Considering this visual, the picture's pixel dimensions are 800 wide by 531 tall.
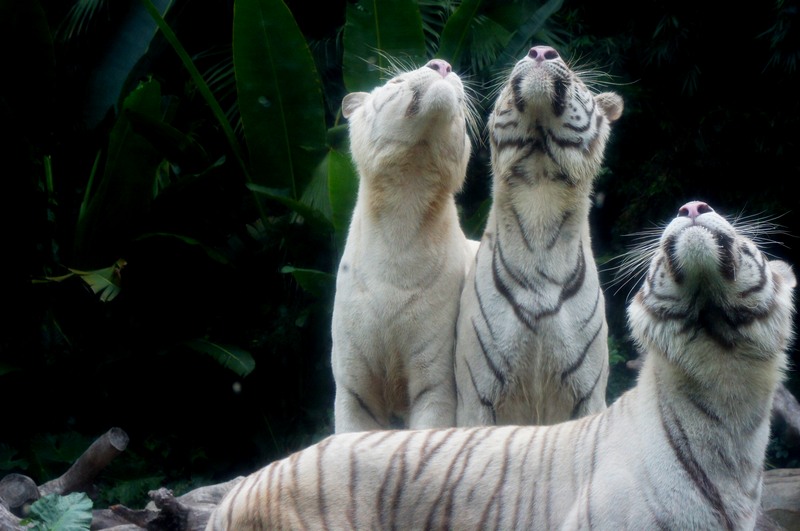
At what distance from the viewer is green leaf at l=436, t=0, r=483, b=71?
6129 mm

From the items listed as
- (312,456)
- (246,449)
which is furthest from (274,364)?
(312,456)

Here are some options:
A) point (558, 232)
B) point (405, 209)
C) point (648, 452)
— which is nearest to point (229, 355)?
point (405, 209)

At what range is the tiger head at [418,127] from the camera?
3381 mm

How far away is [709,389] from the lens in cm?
244

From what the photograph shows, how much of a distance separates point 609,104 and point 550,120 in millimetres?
389

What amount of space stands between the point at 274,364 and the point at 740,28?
174 inches

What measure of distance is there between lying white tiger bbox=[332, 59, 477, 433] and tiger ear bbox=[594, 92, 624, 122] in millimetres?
519

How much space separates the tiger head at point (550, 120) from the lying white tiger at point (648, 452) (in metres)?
0.79

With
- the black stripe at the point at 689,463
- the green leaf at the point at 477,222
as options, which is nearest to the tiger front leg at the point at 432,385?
the black stripe at the point at 689,463

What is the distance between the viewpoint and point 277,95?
6.22 meters

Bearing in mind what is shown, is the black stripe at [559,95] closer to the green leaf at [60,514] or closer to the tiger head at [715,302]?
the tiger head at [715,302]

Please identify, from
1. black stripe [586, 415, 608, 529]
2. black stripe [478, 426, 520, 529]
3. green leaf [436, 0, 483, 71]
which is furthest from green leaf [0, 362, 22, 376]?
black stripe [586, 415, 608, 529]

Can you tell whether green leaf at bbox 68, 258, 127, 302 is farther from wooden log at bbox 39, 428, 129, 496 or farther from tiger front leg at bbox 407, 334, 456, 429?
tiger front leg at bbox 407, 334, 456, 429

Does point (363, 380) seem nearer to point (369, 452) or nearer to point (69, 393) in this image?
point (369, 452)
